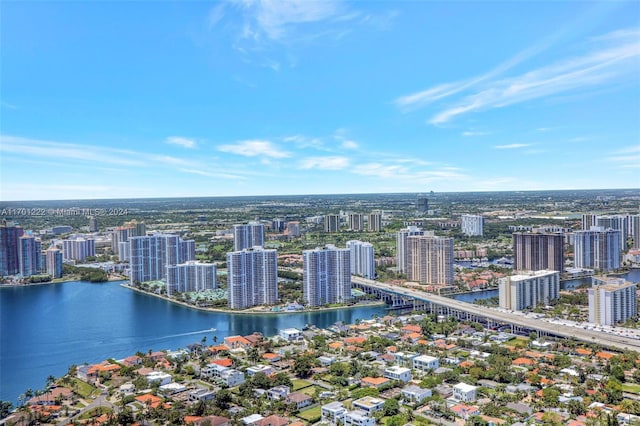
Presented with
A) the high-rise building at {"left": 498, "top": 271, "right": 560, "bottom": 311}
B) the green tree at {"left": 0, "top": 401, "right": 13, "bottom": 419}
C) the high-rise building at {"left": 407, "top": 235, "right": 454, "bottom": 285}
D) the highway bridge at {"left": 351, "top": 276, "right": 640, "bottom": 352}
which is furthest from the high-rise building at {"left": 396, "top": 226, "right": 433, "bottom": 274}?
the green tree at {"left": 0, "top": 401, "right": 13, "bottom": 419}

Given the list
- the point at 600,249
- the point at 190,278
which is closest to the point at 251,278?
the point at 190,278

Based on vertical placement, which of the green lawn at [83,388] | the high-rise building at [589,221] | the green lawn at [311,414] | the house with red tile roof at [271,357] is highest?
the high-rise building at [589,221]

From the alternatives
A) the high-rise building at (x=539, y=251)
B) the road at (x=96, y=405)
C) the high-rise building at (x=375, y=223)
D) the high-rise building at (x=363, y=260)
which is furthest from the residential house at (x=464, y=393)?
the high-rise building at (x=375, y=223)

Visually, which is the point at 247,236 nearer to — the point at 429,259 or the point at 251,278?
the point at 251,278

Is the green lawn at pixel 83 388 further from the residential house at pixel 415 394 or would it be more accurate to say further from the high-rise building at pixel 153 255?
the high-rise building at pixel 153 255

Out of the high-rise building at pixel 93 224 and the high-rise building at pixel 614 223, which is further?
the high-rise building at pixel 93 224
